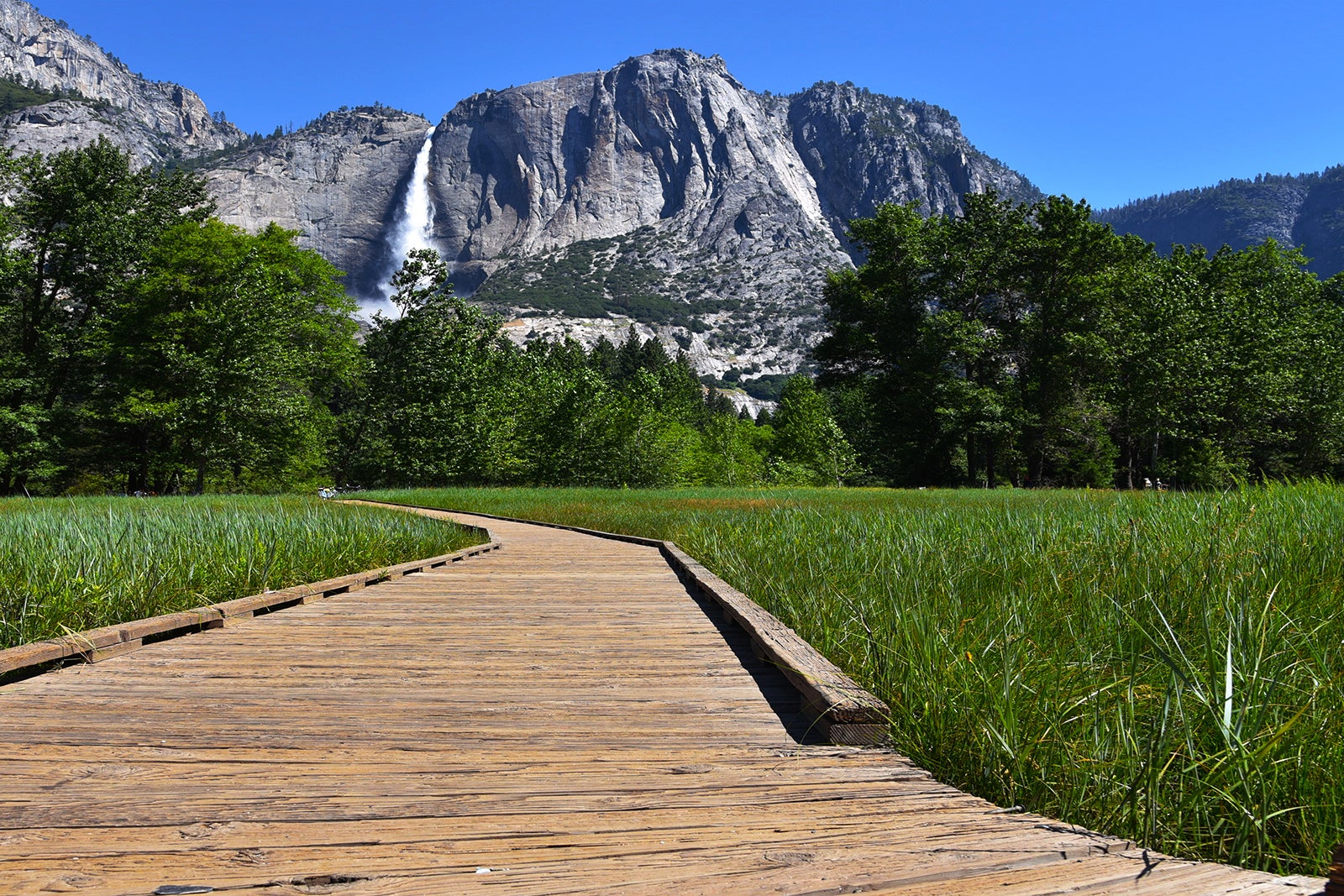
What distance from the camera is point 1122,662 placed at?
2.65 m

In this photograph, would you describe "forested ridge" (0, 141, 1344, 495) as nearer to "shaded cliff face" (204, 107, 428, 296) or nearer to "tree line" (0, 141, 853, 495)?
"tree line" (0, 141, 853, 495)

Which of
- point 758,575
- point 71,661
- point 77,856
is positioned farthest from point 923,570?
point 71,661

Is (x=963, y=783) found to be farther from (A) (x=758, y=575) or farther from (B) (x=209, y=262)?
(B) (x=209, y=262)

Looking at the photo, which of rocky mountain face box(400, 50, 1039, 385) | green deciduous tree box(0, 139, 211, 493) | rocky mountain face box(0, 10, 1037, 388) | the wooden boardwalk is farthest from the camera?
rocky mountain face box(400, 50, 1039, 385)

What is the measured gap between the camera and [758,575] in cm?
555

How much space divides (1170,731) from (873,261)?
38.6 m

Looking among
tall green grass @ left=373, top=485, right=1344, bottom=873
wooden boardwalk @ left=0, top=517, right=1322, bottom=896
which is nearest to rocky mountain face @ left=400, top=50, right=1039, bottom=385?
tall green grass @ left=373, top=485, right=1344, bottom=873

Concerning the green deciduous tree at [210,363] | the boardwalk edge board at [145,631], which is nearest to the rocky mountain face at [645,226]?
the green deciduous tree at [210,363]

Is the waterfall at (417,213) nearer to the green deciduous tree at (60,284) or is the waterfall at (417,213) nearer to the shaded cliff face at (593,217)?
the shaded cliff face at (593,217)

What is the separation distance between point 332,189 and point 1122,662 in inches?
8579

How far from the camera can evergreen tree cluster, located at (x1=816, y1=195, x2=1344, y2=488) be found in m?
27.3

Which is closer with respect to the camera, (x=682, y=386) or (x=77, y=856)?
(x=77, y=856)

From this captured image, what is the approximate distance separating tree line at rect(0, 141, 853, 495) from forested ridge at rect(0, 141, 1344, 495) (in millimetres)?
130

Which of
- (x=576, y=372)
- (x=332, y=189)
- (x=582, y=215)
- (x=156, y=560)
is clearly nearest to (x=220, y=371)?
(x=576, y=372)
